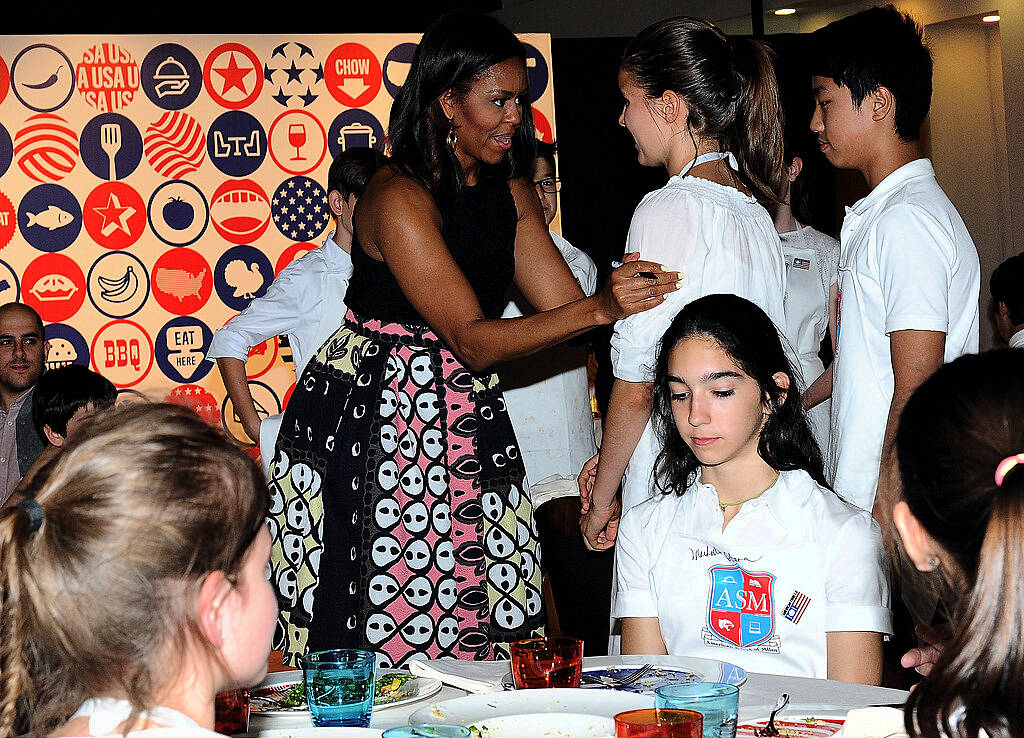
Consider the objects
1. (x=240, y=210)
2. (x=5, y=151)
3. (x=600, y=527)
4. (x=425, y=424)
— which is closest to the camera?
(x=425, y=424)

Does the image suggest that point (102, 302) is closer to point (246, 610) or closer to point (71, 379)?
point (71, 379)

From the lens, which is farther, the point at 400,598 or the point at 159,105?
the point at 159,105

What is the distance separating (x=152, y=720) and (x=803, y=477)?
4.43 feet

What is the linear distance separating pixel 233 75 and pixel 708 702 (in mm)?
4522

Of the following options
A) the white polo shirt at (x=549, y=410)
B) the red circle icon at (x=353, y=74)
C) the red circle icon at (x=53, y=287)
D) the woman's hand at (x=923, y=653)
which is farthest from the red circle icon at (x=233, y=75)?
the woman's hand at (x=923, y=653)

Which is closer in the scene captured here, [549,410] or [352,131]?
[549,410]

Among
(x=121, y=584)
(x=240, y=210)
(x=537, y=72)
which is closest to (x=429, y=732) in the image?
(x=121, y=584)

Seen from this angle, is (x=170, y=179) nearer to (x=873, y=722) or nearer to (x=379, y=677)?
(x=379, y=677)

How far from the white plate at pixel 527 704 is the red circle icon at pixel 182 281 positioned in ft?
13.1

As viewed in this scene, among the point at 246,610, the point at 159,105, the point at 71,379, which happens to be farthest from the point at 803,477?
the point at 159,105

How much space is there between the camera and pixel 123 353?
5043mm

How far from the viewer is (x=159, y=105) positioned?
511 centimetres

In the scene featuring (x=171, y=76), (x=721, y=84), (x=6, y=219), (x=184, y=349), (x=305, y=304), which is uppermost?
(x=171, y=76)

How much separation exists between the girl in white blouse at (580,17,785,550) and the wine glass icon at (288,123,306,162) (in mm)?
3035
